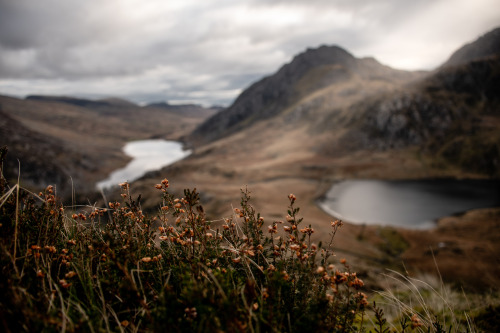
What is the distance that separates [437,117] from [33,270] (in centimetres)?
9860

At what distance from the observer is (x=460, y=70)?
296 ft

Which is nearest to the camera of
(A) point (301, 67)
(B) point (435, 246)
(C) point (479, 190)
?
(B) point (435, 246)

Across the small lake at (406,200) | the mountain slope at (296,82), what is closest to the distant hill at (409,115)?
the mountain slope at (296,82)

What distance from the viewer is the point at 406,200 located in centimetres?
5041

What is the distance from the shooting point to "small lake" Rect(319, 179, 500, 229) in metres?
42.8

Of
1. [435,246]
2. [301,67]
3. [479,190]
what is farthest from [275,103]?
[435,246]

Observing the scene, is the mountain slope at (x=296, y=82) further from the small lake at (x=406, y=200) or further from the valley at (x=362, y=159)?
the small lake at (x=406, y=200)

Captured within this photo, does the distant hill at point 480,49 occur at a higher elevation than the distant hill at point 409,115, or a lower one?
higher

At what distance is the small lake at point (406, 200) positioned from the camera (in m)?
42.8

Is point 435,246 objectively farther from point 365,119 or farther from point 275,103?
point 275,103

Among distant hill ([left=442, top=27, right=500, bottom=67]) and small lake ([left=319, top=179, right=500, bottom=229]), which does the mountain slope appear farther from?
small lake ([left=319, top=179, right=500, bottom=229])

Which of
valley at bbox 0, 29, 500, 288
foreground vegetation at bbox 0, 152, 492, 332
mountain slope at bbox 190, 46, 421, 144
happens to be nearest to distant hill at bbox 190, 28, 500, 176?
valley at bbox 0, 29, 500, 288

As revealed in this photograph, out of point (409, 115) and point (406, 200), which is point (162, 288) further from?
point (409, 115)

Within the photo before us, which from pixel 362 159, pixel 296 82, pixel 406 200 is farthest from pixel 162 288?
pixel 296 82
